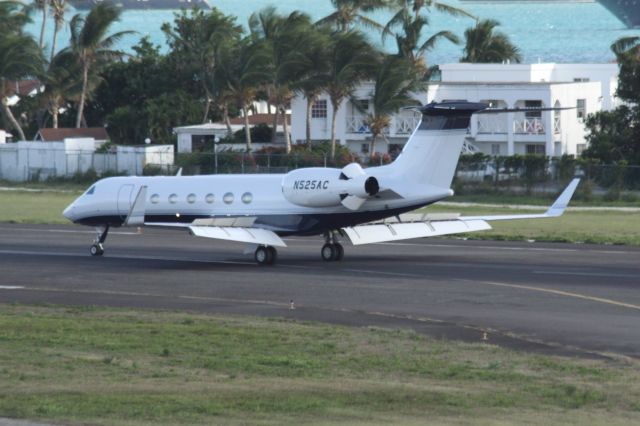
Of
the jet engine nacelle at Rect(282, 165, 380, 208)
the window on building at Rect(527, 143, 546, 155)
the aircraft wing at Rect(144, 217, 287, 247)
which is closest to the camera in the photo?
the jet engine nacelle at Rect(282, 165, 380, 208)

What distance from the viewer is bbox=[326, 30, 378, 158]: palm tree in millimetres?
69438

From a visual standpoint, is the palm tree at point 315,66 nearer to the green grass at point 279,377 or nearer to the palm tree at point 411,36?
the palm tree at point 411,36

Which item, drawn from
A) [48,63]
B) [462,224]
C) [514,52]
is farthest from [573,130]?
[462,224]

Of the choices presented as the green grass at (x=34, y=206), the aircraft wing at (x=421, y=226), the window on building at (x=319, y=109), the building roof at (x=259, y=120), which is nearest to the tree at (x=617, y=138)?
the window on building at (x=319, y=109)

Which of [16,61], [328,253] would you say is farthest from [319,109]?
[328,253]

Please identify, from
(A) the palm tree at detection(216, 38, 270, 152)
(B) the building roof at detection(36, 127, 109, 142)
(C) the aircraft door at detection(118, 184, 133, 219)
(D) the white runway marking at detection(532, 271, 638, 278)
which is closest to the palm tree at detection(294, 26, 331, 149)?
(A) the palm tree at detection(216, 38, 270, 152)

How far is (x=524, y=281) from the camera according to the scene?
3005 centimetres

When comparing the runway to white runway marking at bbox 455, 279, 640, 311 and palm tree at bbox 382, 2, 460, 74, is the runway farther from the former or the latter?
palm tree at bbox 382, 2, 460, 74

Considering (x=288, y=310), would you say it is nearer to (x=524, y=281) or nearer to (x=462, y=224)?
(x=524, y=281)

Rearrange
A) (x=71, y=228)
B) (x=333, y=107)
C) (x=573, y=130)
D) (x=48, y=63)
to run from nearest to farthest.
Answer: (x=71, y=228) → (x=333, y=107) → (x=573, y=130) → (x=48, y=63)

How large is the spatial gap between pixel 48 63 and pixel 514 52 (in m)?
33.0

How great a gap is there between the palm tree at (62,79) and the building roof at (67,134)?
10.6ft

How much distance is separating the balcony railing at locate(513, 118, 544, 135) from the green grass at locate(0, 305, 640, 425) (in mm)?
50378

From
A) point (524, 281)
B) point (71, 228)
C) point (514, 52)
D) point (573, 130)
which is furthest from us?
point (514, 52)
